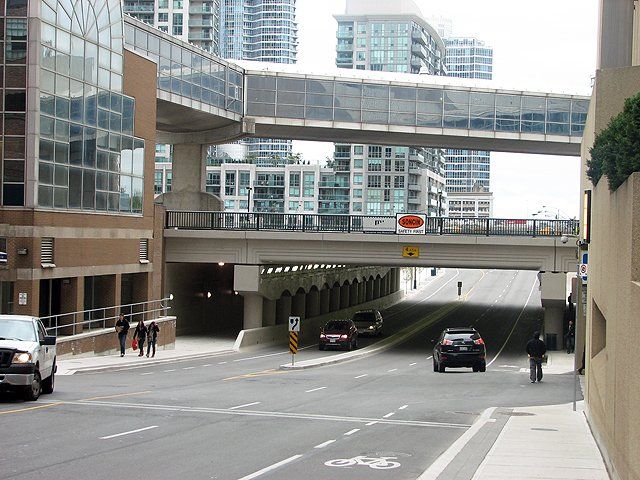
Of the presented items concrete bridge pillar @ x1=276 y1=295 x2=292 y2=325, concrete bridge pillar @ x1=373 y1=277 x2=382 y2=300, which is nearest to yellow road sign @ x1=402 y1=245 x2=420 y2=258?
concrete bridge pillar @ x1=276 y1=295 x2=292 y2=325

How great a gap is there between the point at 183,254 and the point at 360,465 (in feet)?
127

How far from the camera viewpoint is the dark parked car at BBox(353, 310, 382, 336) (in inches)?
2400

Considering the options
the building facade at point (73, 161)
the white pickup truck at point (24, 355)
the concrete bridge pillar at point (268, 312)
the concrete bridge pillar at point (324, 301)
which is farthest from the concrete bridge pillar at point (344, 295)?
the white pickup truck at point (24, 355)

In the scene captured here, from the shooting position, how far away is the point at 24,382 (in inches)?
837

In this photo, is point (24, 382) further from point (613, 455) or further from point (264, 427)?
point (613, 455)

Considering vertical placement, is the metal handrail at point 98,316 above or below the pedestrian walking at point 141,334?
above

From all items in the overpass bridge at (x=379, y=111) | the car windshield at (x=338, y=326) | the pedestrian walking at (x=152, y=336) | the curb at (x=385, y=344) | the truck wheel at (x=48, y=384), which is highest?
the overpass bridge at (x=379, y=111)

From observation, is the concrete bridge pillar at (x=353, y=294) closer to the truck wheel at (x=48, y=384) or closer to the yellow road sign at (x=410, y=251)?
the yellow road sign at (x=410, y=251)

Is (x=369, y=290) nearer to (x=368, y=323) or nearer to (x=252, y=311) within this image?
(x=368, y=323)

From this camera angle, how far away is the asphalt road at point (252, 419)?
1458cm

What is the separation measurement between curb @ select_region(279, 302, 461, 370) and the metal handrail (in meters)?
7.89

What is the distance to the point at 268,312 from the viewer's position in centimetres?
5884

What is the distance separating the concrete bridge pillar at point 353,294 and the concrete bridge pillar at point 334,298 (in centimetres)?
490

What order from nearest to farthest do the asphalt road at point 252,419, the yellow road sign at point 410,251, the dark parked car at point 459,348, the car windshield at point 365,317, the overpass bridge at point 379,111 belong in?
1. the asphalt road at point 252,419
2. the dark parked car at point 459,348
3. the yellow road sign at point 410,251
4. the car windshield at point 365,317
5. the overpass bridge at point 379,111
